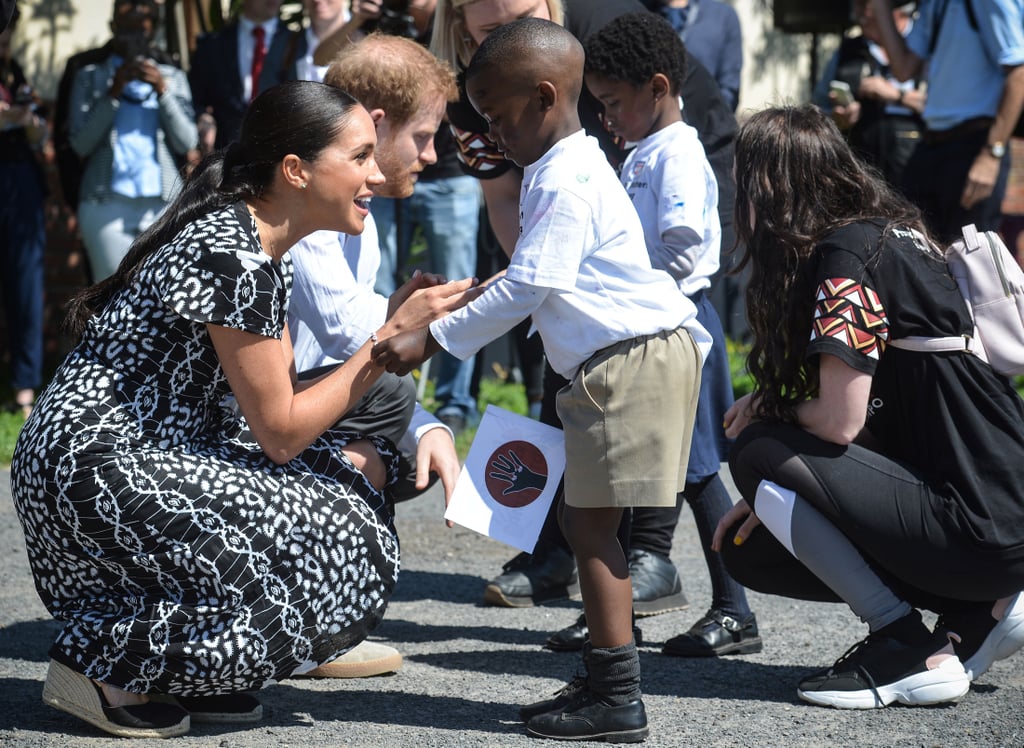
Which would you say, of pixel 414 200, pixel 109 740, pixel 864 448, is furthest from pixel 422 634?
pixel 414 200

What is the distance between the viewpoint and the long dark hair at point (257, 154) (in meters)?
2.96

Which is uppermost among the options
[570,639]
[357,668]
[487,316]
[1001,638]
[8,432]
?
[487,316]

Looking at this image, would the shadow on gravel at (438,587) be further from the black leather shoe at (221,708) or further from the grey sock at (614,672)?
the grey sock at (614,672)

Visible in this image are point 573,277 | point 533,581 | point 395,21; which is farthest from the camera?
Result: point 395,21

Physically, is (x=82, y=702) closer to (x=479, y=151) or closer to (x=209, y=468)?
(x=209, y=468)

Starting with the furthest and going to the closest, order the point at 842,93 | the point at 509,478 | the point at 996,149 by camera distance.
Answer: the point at 842,93, the point at 996,149, the point at 509,478

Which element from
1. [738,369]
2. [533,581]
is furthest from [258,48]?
[533,581]

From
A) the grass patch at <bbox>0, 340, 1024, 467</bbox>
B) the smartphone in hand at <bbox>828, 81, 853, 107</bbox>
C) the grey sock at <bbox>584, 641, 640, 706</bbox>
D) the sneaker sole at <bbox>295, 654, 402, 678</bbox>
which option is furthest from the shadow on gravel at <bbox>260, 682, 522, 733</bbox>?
the smartphone in hand at <bbox>828, 81, 853, 107</bbox>

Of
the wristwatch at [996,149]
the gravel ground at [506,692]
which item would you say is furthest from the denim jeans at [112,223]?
the wristwatch at [996,149]

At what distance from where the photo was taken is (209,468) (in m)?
2.89

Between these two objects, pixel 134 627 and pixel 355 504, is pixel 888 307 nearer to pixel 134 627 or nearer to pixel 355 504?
pixel 355 504

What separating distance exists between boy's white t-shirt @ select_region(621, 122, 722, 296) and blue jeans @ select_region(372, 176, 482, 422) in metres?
2.79

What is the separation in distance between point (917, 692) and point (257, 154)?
1.98 metres

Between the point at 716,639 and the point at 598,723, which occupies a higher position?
the point at 598,723
